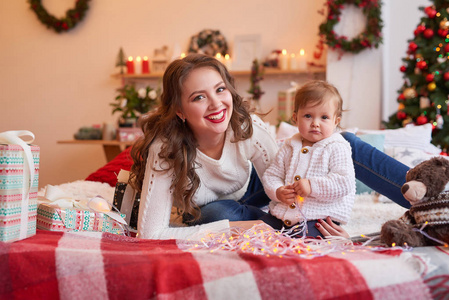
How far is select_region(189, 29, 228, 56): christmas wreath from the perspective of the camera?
4.08 meters

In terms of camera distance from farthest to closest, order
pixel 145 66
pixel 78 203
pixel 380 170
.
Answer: pixel 145 66, pixel 380 170, pixel 78 203

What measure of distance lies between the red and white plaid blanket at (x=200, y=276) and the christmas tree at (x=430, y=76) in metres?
2.37

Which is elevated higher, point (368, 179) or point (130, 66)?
point (130, 66)

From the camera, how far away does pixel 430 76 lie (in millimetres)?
2914

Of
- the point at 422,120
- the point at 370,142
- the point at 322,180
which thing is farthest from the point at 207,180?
the point at 422,120

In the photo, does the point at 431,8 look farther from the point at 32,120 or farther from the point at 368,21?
the point at 32,120

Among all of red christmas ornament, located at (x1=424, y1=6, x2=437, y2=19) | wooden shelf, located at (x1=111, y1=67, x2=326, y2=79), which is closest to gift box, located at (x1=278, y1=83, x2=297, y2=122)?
wooden shelf, located at (x1=111, y1=67, x2=326, y2=79)

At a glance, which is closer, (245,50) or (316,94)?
(316,94)

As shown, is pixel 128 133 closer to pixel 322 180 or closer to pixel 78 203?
pixel 78 203

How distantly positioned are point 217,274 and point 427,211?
22.3 inches

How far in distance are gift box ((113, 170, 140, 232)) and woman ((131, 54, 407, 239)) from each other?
0.04m

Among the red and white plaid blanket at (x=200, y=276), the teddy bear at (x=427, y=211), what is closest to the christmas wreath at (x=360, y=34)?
the teddy bear at (x=427, y=211)

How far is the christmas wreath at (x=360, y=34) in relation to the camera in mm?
3408

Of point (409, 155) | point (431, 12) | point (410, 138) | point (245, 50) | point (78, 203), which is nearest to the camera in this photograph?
point (78, 203)
